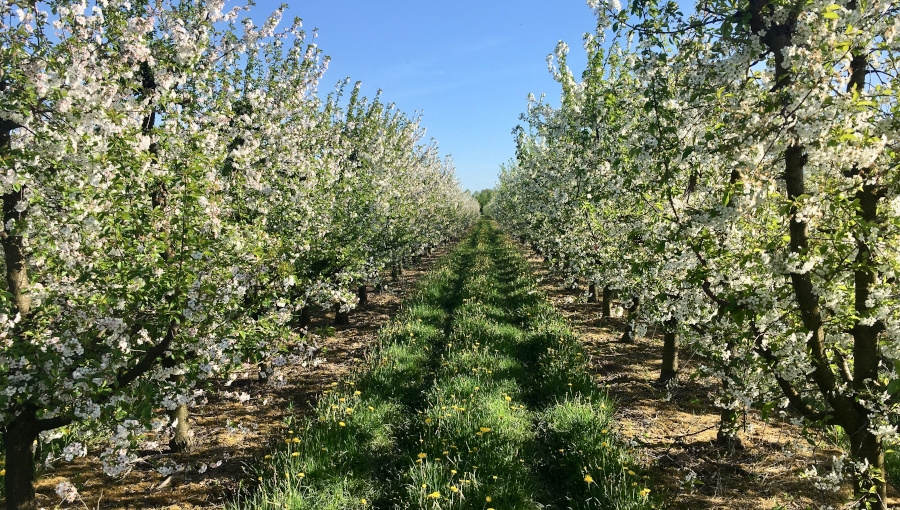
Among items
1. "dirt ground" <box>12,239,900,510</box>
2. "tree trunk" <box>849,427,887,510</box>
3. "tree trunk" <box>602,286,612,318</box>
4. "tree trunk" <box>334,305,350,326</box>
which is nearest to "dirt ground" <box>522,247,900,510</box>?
"dirt ground" <box>12,239,900,510</box>

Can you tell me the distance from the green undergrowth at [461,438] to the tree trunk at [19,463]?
1786 millimetres

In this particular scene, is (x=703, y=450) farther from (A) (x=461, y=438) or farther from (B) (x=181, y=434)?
(B) (x=181, y=434)

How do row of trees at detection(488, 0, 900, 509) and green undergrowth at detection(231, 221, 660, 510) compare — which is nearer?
row of trees at detection(488, 0, 900, 509)

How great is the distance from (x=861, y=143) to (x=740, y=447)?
14.1ft

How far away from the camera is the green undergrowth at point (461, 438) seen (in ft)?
15.1

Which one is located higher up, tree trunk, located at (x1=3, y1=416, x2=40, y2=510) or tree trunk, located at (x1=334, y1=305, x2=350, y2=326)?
tree trunk, located at (x1=334, y1=305, x2=350, y2=326)

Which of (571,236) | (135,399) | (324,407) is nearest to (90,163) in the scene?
(135,399)

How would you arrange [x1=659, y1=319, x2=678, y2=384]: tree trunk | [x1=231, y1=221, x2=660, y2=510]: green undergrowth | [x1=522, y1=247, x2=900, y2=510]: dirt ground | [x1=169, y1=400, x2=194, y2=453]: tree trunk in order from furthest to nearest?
[x1=659, y1=319, x2=678, y2=384]: tree trunk < [x1=169, y1=400, x2=194, y2=453]: tree trunk < [x1=522, y1=247, x2=900, y2=510]: dirt ground < [x1=231, y1=221, x2=660, y2=510]: green undergrowth

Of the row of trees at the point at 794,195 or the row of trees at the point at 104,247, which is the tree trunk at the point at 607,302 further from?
the row of trees at the point at 104,247

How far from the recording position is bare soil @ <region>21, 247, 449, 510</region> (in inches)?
200

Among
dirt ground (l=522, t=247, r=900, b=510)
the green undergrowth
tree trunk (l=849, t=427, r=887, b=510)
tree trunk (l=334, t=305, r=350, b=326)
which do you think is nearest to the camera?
tree trunk (l=849, t=427, r=887, b=510)

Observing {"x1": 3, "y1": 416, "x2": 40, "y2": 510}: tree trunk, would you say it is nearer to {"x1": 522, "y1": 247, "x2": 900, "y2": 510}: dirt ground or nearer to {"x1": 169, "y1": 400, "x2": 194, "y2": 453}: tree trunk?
{"x1": 169, "y1": 400, "x2": 194, "y2": 453}: tree trunk

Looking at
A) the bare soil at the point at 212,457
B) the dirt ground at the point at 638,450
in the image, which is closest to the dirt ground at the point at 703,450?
the dirt ground at the point at 638,450

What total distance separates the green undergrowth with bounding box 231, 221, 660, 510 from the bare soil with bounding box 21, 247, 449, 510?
498 mm
